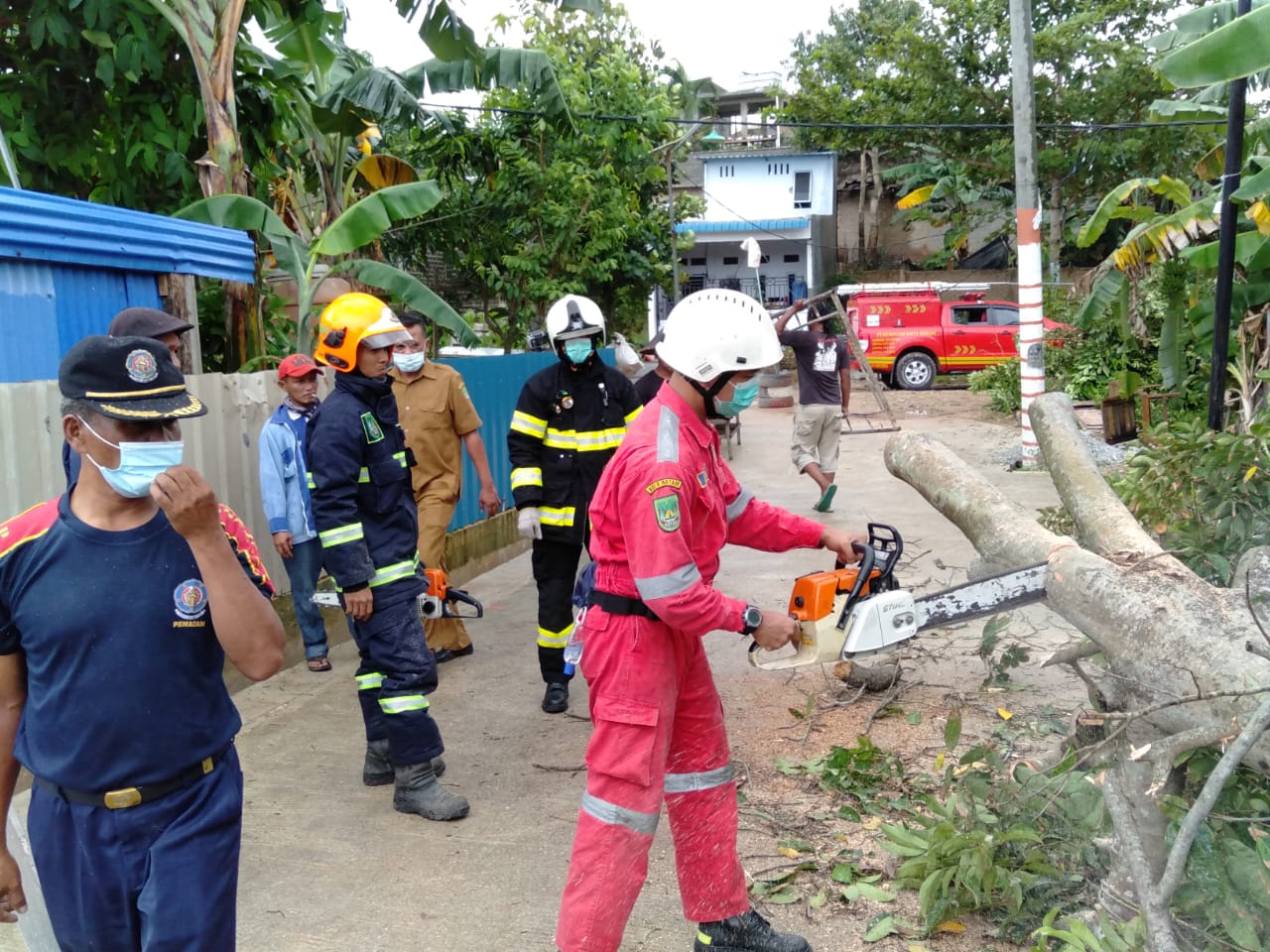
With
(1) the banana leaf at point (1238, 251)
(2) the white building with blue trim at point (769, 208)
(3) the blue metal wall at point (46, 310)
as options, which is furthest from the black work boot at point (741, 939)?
(2) the white building with blue trim at point (769, 208)

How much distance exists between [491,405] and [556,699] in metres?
4.09

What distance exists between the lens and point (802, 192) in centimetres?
3441

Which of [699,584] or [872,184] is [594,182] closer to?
[699,584]

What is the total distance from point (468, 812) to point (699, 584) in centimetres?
182

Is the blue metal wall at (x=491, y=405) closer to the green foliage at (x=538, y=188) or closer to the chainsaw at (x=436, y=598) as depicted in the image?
the chainsaw at (x=436, y=598)

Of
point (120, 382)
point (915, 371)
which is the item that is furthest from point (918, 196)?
point (120, 382)

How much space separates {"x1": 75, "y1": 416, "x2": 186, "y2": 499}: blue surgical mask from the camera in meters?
2.05

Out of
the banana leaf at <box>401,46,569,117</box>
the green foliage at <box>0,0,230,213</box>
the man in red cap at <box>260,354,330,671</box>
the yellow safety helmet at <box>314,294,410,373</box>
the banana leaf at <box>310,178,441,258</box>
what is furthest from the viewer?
the banana leaf at <box>401,46,569,117</box>

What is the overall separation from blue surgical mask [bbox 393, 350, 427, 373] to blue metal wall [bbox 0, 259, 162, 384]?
1422mm

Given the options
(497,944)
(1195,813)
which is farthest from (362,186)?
(1195,813)

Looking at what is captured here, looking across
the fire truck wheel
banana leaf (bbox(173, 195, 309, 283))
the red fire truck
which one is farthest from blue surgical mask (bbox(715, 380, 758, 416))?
the fire truck wheel

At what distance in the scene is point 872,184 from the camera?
3747 cm

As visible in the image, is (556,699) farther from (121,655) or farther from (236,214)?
(236,214)

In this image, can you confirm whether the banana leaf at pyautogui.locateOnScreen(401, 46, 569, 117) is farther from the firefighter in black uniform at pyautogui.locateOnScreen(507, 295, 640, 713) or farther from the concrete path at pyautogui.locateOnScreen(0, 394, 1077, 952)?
the firefighter in black uniform at pyautogui.locateOnScreen(507, 295, 640, 713)
